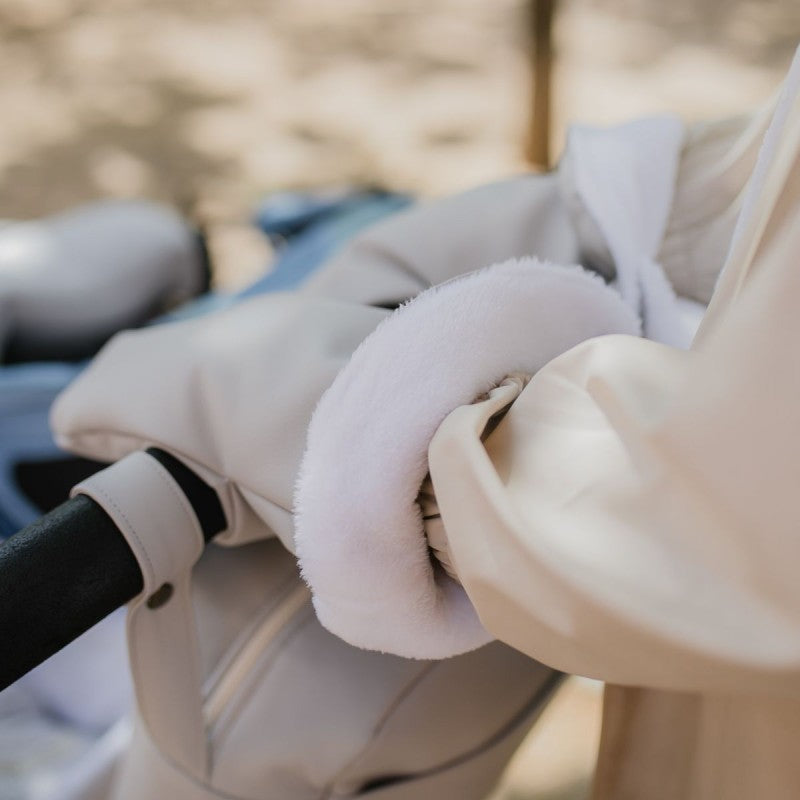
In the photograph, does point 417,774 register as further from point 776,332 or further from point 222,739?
point 776,332

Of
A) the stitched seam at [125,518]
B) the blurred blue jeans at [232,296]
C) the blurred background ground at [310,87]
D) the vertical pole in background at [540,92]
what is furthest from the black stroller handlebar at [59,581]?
the vertical pole in background at [540,92]

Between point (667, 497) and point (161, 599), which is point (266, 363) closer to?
point (161, 599)

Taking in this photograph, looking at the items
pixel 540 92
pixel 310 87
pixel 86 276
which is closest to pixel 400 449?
pixel 86 276

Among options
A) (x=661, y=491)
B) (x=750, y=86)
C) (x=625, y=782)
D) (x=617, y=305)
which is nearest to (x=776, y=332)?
(x=661, y=491)

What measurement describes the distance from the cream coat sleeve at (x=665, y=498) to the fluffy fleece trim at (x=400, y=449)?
3 centimetres

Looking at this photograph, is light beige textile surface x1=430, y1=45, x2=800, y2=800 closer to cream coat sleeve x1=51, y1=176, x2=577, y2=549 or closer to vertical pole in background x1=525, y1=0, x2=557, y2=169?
cream coat sleeve x1=51, y1=176, x2=577, y2=549

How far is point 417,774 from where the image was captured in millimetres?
586

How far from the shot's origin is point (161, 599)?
0.51m

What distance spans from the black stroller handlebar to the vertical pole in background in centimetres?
147

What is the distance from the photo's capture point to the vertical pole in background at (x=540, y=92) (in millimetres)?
1779

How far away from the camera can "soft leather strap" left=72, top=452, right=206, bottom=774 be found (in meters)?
0.47

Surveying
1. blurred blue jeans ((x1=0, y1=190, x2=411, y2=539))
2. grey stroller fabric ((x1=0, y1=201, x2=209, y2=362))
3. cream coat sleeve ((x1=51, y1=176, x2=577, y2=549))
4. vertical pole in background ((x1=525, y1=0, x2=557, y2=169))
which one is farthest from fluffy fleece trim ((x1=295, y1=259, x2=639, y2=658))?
vertical pole in background ((x1=525, y1=0, x2=557, y2=169))

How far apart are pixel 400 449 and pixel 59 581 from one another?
0.16 metres

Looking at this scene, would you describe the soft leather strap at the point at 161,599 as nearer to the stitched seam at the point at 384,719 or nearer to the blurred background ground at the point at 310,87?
the stitched seam at the point at 384,719
